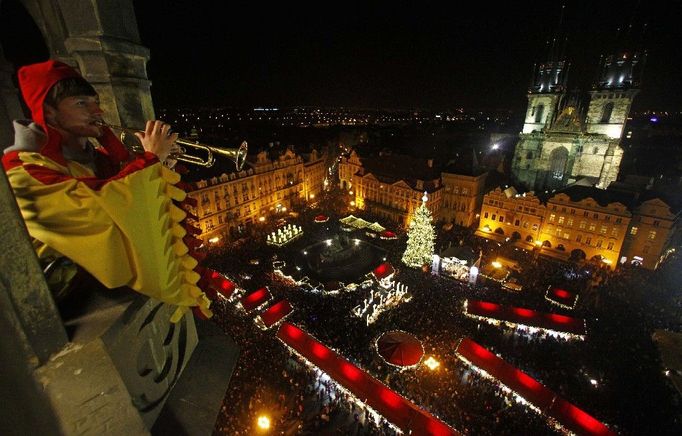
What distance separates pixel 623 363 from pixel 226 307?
26562mm

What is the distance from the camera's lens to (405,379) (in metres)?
18.2

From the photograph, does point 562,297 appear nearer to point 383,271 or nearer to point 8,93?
point 383,271

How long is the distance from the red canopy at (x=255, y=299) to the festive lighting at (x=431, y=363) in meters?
12.3

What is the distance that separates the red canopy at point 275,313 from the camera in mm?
21250

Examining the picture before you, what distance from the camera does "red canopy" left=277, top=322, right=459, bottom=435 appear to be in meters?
13.8

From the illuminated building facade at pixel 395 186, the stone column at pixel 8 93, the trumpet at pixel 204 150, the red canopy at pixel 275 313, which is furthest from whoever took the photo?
the illuminated building facade at pixel 395 186

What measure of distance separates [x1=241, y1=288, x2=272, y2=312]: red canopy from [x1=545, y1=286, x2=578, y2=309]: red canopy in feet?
72.8

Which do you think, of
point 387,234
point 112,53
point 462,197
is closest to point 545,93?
point 462,197

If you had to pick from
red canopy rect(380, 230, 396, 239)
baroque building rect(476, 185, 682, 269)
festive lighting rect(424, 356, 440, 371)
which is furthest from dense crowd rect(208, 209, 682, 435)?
red canopy rect(380, 230, 396, 239)

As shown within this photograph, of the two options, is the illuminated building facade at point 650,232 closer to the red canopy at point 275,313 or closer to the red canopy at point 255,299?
the red canopy at point 275,313

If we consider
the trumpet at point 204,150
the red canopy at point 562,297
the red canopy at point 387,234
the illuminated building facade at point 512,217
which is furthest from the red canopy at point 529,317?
the trumpet at point 204,150

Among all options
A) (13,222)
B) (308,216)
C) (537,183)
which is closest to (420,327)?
(13,222)

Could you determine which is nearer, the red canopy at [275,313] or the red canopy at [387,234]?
the red canopy at [275,313]

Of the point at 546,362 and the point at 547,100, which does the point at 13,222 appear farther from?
the point at 547,100
